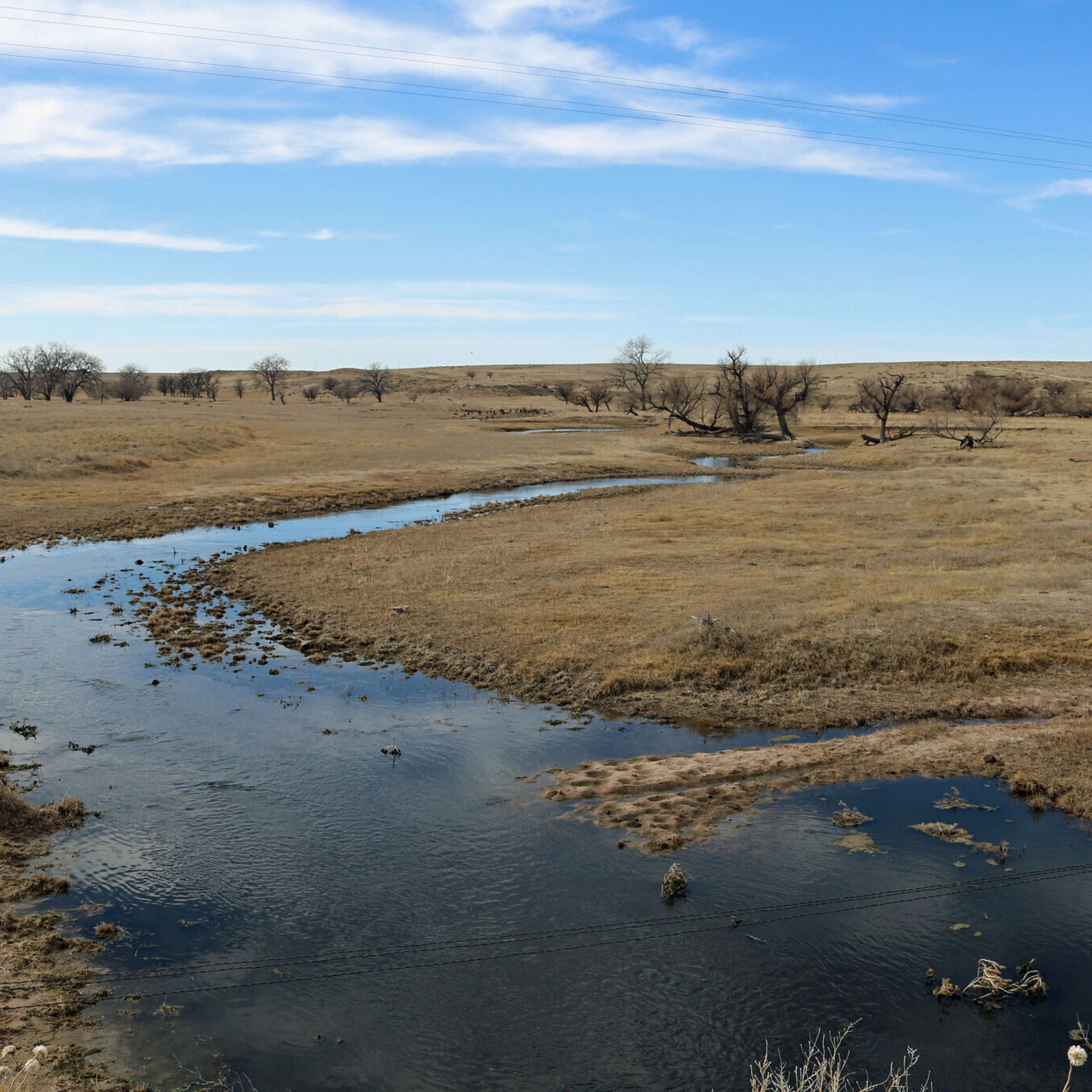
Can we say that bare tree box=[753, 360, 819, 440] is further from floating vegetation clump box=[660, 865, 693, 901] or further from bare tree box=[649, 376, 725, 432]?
floating vegetation clump box=[660, 865, 693, 901]

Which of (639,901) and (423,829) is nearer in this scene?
(639,901)

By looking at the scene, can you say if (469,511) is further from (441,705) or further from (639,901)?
A: (639,901)

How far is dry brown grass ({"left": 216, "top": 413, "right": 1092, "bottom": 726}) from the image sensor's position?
17.3 m

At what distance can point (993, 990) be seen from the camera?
891 cm

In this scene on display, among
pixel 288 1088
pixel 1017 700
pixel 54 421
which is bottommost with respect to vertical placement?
pixel 288 1088

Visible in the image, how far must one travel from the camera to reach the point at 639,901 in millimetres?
10438

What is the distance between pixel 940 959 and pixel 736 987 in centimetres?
227

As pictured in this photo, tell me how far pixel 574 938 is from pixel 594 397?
112 metres

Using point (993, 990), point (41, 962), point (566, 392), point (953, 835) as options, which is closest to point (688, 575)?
point (953, 835)

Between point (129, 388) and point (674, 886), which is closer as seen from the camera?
point (674, 886)

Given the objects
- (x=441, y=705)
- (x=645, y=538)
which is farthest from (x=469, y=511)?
(x=441, y=705)

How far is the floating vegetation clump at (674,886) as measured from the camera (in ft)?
34.6

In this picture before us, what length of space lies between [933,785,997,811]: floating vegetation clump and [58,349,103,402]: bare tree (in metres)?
113

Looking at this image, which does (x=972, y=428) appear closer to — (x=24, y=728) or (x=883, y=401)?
(x=883, y=401)
